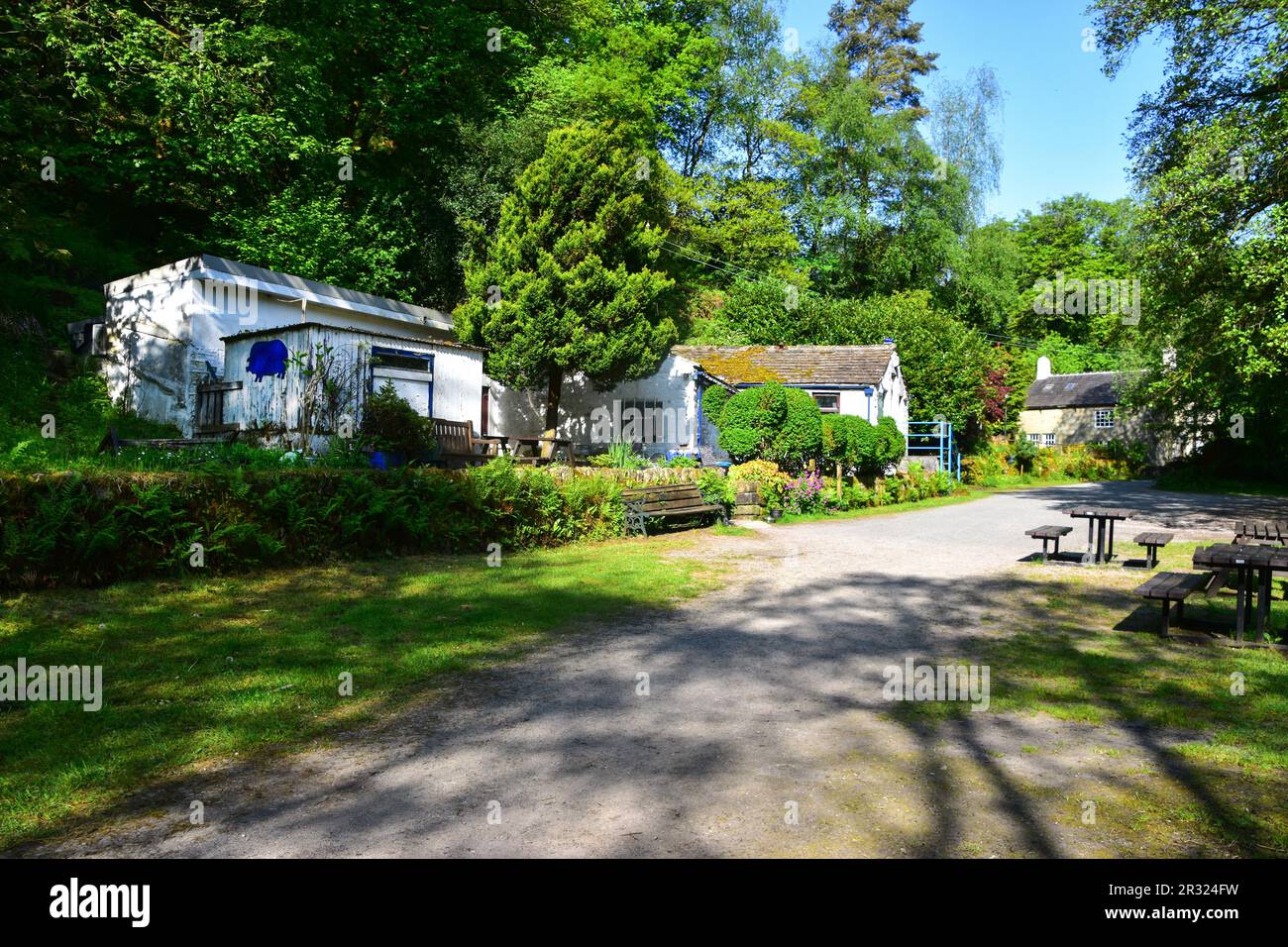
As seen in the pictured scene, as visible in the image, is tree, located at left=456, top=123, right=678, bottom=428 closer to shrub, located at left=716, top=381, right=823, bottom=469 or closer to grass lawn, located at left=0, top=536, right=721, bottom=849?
shrub, located at left=716, top=381, right=823, bottom=469

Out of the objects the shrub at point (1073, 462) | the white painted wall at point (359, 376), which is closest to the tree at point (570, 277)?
A: the white painted wall at point (359, 376)

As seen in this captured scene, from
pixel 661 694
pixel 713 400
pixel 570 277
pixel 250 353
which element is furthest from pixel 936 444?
pixel 661 694

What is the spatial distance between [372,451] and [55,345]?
1389 centimetres

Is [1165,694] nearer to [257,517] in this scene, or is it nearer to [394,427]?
[257,517]

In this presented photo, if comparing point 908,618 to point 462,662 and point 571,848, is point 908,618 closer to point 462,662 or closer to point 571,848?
point 462,662

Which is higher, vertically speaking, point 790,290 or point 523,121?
point 523,121

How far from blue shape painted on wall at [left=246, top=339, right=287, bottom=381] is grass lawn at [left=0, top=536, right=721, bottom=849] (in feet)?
24.5

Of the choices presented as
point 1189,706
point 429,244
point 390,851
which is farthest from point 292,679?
point 429,244

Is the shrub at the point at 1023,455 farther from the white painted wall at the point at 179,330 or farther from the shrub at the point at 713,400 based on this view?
the white painted wall at the point at 179,330

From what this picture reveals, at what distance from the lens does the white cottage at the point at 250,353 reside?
54.6ft

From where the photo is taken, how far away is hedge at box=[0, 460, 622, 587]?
866 centimetres

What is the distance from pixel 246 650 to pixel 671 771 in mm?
4639

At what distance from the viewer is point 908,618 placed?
30.8ft

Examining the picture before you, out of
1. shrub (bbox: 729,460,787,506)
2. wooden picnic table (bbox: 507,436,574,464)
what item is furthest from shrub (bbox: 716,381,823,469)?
wooden picnic table (bbox: 507,436,574,464)
